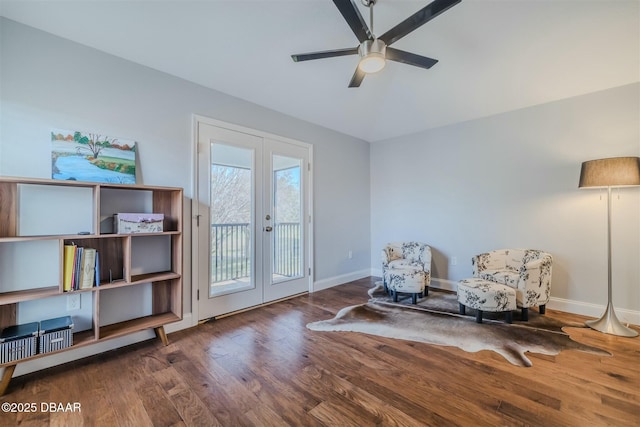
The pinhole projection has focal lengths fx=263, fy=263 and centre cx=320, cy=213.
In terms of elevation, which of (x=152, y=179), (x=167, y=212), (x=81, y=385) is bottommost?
(x=81, y=385)

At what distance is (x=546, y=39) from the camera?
7.88 feet

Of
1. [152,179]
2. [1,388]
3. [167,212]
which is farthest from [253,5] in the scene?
[1,388]

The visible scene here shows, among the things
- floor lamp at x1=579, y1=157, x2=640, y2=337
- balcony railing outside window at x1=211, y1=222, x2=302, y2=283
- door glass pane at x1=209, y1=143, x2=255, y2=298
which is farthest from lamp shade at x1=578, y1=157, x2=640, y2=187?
door glass pane at x1=209, y1=143, x2=255, y2=298

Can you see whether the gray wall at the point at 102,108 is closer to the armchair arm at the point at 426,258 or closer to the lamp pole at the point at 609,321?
the armchair arm at the point at 426,258

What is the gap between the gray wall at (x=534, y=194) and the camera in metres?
2.82

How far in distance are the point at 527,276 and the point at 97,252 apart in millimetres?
4019

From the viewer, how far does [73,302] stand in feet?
6.98

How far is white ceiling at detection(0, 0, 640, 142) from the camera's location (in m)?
2.05

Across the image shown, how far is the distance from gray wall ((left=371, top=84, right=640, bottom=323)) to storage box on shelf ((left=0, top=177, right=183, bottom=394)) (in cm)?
356

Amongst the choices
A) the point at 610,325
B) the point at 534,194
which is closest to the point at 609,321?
the point at 610,325

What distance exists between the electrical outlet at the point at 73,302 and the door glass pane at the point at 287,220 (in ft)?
6.23

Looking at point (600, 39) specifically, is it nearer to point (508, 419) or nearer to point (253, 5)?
point (253, 5)

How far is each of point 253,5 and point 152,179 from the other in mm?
1749

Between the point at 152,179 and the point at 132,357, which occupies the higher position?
the point at 152,179
